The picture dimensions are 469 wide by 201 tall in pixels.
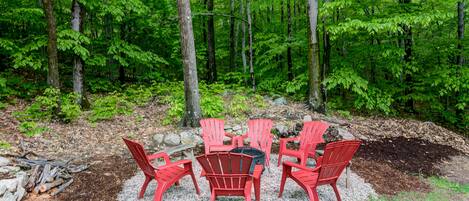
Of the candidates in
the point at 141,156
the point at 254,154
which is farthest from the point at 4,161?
the point at 254,154

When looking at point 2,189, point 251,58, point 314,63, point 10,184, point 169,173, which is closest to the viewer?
point 2,189

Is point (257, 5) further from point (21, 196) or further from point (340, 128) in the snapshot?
point (21, 196)

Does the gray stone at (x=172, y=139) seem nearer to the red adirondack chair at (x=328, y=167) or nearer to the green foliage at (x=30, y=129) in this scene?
the green foliage at (x=30, y=129)

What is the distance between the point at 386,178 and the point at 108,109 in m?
5.74

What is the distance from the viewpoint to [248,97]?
29.5 ft

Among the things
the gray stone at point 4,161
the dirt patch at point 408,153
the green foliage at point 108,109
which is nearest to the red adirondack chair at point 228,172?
the gray stone at point 4,161

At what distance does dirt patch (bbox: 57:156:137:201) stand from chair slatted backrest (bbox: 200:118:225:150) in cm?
117

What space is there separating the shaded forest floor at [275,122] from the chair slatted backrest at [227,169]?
4.66ft

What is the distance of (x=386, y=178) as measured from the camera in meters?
4.66

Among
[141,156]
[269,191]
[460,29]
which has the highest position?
[460,29]

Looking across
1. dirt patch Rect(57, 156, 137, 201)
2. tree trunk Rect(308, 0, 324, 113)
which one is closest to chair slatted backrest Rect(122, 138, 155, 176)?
dirt patch Rect(57, 156, 137, 201)

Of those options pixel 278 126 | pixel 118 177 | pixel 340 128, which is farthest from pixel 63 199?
pixel 340 128

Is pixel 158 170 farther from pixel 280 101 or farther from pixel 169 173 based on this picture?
pixel 280 101

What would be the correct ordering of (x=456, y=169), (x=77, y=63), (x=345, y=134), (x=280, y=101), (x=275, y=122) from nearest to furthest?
(x=456, y=169) < (x=345, y=134) < (x=275, y=122) < (x=77, y=63) < (x=280, y=101)
